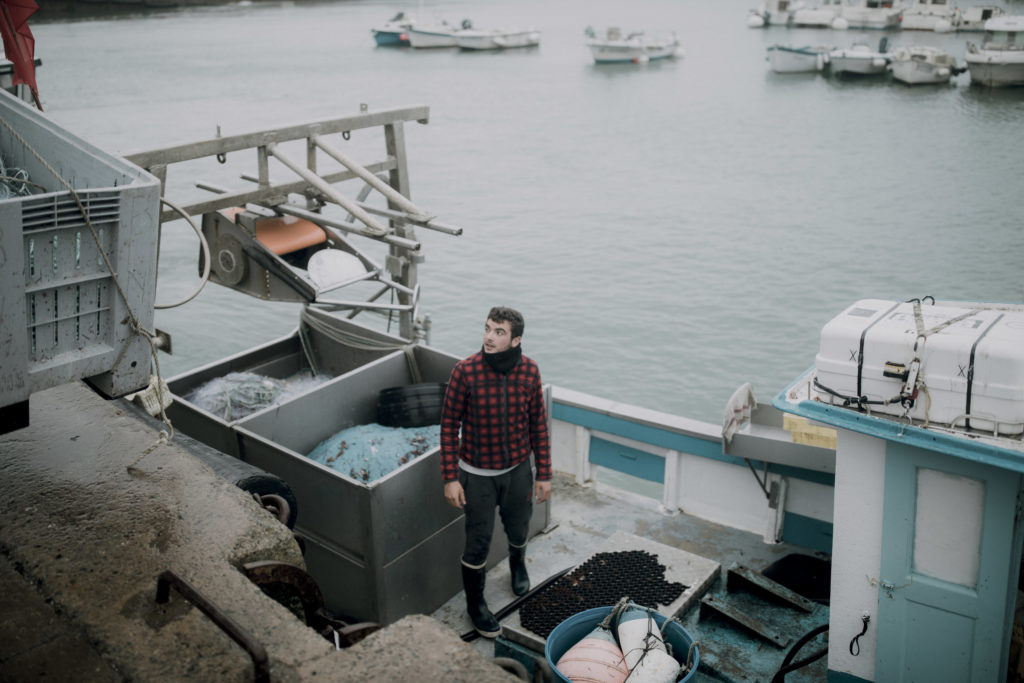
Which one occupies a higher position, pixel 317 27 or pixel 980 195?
pixel 317 27

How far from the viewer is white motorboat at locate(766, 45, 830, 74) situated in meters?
44.7

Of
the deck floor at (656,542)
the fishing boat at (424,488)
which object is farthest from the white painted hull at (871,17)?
the deck floor at (656,542)

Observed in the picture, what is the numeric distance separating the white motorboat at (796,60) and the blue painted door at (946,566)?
147 feet

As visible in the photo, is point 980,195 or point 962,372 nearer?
point 962,372

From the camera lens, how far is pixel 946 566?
394 centimetres

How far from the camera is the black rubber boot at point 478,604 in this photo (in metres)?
4.92

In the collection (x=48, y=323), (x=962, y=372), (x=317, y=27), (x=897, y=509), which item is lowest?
(x=897, y=509)

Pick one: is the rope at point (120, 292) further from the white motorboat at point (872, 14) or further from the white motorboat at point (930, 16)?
the white motorboat at point (872, 14)

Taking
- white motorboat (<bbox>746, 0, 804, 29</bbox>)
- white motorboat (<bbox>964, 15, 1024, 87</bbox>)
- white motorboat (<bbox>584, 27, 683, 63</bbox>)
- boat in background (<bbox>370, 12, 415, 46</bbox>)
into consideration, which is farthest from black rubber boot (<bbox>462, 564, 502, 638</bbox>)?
white motorboat (<bbox>746, 0, 804, 29</bbox>)

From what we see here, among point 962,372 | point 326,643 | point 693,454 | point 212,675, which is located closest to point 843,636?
point 962,372

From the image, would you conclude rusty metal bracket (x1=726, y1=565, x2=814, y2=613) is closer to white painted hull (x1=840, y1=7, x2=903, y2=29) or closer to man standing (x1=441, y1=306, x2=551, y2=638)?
man standing (x1=441, y1=306, x2=551, y2=638)

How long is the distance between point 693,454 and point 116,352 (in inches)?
160

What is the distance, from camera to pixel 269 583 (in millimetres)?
2865

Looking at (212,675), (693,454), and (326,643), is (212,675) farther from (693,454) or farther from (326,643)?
(693,454)
